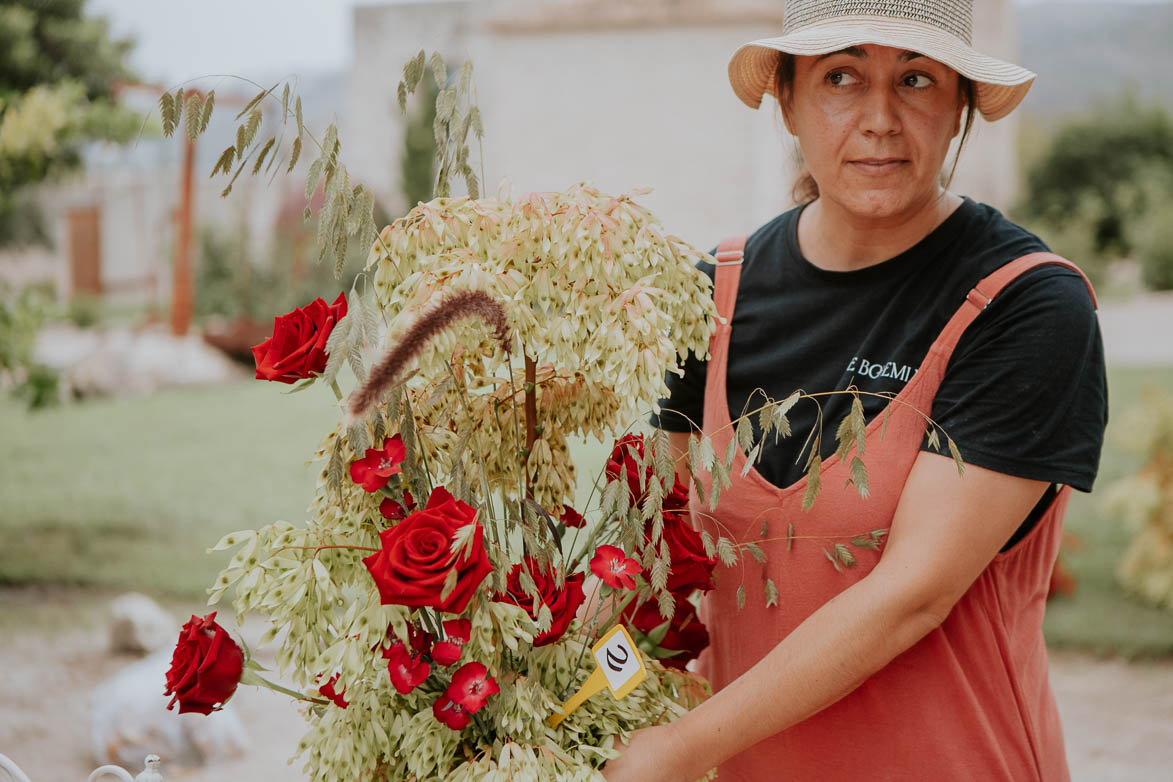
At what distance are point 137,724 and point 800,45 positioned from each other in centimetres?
390

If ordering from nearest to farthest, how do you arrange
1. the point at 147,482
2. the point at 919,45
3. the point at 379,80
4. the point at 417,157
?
the point at 919,45, the point at 147,482, the point at 417,157, the point at 379,80

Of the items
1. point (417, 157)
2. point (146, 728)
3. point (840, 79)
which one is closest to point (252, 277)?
point (417, 157)

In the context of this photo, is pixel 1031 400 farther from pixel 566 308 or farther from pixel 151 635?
pixel 151 635

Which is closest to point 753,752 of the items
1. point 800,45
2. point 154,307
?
point 800,45

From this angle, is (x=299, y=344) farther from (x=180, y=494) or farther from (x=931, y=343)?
(x=180, y=494)

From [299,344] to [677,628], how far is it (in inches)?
25.2

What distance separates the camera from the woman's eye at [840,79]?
4.79 ft

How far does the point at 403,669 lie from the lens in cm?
113

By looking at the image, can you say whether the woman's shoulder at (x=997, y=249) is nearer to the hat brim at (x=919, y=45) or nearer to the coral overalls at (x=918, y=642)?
the coral overalls at (x=918, y=642)

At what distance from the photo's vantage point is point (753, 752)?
160 centimetres

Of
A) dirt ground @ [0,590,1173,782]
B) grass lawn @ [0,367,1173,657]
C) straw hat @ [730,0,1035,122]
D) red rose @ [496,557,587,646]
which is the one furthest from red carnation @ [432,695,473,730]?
grass lawn @ [0,367,1173,657]

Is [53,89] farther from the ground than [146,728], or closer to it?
farther from the ground

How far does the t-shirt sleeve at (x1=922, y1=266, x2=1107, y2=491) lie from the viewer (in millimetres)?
1275

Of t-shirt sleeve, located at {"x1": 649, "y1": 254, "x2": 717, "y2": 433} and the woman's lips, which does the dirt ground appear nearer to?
t-shirt sleeve, located at {"x1": 649, "y1": 254, "x2": 717, "y2": 433}
